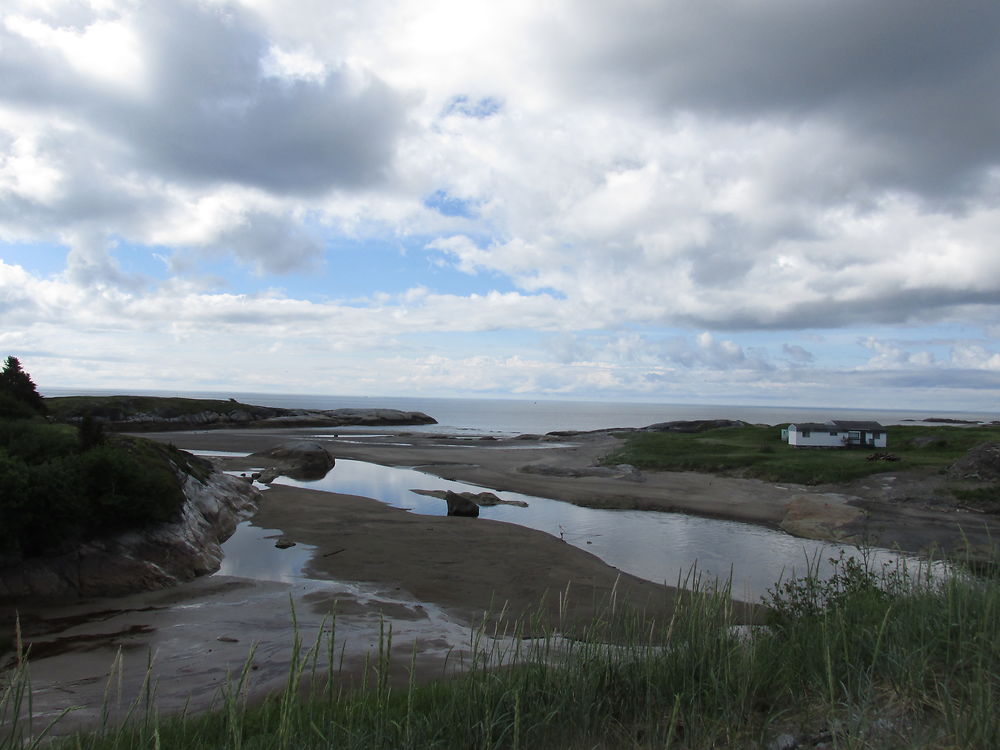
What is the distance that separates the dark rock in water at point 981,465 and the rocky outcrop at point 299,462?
4649cm

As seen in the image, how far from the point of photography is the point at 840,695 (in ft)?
22.7

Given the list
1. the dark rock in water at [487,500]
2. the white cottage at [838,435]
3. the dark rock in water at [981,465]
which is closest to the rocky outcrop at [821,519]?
the dark rock in water at [981,465]

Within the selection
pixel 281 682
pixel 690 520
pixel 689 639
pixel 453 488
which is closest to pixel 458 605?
pixel 281 682

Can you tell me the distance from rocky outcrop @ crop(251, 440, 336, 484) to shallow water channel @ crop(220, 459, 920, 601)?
8141mm

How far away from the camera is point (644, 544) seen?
2767cm

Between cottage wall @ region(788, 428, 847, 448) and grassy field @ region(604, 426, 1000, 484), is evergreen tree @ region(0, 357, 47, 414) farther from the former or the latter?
cottage wall @ region(788, 428, 847, 448)

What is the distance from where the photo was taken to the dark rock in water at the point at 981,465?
3719cm

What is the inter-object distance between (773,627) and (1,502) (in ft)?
65.3

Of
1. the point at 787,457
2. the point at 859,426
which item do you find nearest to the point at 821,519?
the point at 787,457

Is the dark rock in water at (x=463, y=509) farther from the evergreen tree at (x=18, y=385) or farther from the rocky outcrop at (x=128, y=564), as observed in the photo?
the evergreen tree at (x=18, y=385)

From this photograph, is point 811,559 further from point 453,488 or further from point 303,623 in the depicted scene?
point 453,488

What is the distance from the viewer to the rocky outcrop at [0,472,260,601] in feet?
56.2

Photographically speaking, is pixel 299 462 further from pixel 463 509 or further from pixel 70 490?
pixel 70 490

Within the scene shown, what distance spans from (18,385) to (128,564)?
21.5 metres
